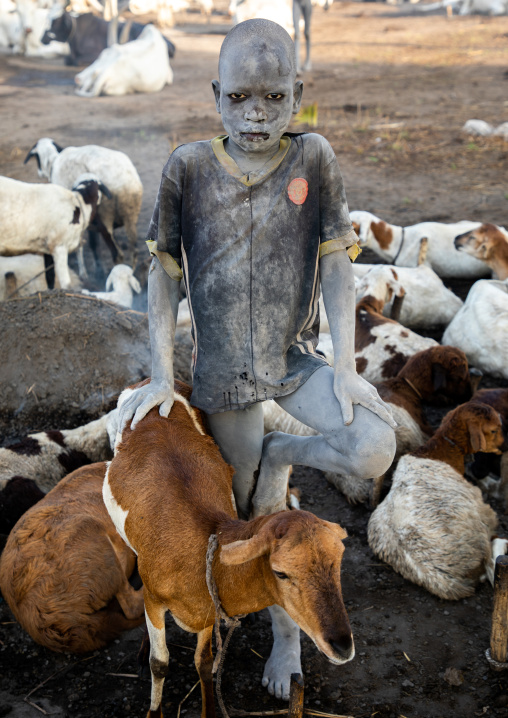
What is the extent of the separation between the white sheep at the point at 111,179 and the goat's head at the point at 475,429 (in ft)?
16.6

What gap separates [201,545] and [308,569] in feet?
1.70

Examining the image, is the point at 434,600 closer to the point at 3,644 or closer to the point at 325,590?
the point at 325,590

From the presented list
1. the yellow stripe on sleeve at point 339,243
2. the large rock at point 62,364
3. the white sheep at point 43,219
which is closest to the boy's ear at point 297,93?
the yellow stripe on sleeve at point 339,243

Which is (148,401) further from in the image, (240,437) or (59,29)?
(59,29)

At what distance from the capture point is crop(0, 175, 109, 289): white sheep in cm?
668

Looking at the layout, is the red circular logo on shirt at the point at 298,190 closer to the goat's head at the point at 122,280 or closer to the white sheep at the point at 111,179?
the goat's head at the point at 122,280

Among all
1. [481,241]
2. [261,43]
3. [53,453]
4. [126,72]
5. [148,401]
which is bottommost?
[53,453]

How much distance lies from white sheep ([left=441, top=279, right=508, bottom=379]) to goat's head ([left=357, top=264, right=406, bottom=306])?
2.00 ft

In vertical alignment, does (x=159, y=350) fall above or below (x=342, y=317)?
below

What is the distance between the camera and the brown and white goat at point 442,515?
368 centimetres

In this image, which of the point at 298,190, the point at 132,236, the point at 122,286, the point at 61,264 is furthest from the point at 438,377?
the point at 132,236

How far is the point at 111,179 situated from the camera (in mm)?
8000

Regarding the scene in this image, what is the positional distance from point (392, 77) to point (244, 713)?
15937 millimetres

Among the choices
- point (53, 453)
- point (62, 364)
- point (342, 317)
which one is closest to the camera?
point (342, 317)
